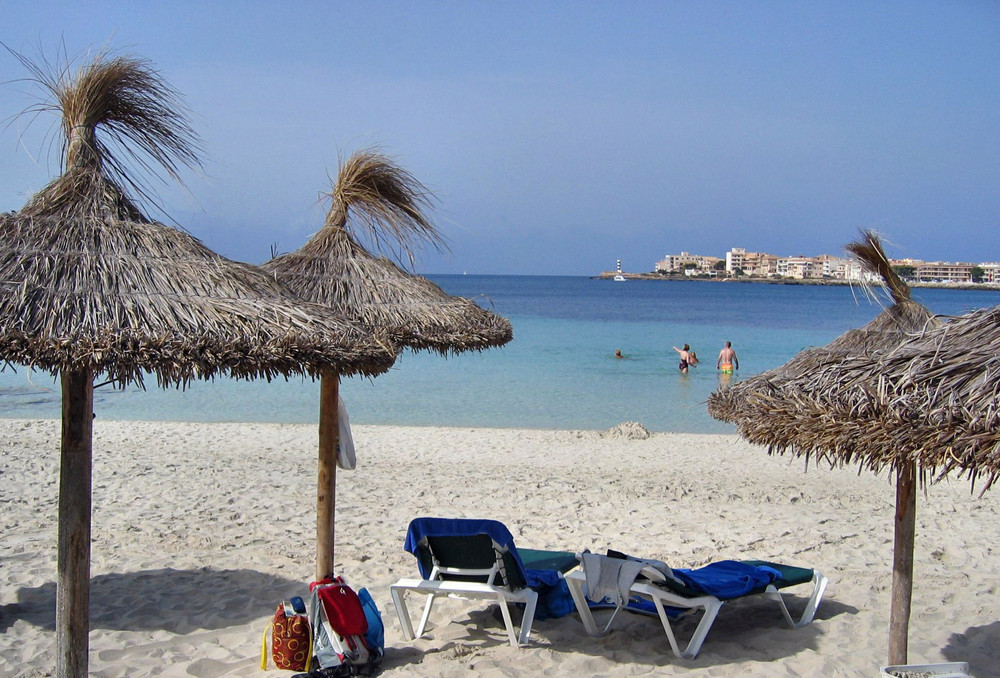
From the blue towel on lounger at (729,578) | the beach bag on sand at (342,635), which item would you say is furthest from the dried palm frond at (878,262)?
the beach bag on sand at (342,635)

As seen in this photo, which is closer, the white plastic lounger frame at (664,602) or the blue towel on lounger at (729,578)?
the white plastic lounger frame at (664,602)

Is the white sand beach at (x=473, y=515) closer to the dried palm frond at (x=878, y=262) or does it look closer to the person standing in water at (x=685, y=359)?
the dried palm frond at (x=878, y=262)

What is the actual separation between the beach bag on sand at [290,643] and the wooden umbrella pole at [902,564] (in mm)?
2586

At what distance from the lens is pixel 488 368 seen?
22.6 metres

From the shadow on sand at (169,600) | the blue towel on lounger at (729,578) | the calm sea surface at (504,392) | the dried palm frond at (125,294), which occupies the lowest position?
the shadow on sand at (169,600)

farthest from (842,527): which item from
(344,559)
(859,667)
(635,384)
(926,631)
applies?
(635,384)

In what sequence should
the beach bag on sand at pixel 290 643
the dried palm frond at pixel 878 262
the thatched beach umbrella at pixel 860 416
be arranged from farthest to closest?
the dried palm frond at pixel 878 262, the beach bag on sand at pixel 290 643, the thatched beach umbrella at pixel 860 416

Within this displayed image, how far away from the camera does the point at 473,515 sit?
720cm

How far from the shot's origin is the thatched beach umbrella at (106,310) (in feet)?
9.79

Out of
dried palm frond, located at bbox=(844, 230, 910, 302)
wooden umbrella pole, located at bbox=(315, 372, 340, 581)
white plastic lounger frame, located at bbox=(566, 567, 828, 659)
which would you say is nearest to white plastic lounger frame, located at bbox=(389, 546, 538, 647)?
white plastic lounger frame, located at bbox=(566, 567, 828, 659)

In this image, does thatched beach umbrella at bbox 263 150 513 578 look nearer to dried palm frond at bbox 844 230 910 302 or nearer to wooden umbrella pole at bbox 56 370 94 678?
wooden umbrella pole at bbox 56 370 94 678

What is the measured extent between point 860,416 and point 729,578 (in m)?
1.91

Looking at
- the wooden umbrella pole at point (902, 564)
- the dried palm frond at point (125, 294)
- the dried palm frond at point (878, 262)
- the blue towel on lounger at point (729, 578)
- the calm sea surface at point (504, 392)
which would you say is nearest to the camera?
the dried palm frond at point (125, 294)

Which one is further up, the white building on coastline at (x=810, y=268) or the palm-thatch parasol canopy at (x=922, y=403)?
the white building on coastline at (x=810, y=268)
